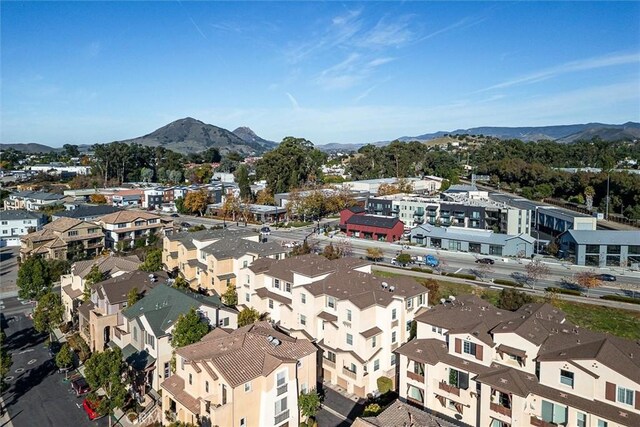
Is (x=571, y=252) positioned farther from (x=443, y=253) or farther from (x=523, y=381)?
(x=523, y=381)

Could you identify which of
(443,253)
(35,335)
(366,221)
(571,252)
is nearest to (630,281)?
(571,252)

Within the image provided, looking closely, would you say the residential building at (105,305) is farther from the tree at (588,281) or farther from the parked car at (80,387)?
the tree at (588,281)

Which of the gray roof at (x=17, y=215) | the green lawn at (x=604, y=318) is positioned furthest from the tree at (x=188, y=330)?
the gray roof at (x=17, y=215)

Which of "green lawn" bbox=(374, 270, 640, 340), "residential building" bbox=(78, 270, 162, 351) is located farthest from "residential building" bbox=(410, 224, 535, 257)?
"residential building" bbox=(78, 270, 162, 351)

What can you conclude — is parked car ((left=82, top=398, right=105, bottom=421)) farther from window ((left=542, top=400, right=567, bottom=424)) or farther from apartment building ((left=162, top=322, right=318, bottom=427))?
window ((left=542, top=400, right=567, bottom=424))

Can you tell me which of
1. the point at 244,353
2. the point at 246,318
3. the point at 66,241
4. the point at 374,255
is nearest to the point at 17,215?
the point at 66,241

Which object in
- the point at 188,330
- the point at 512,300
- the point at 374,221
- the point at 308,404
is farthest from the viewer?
the point at 374,221

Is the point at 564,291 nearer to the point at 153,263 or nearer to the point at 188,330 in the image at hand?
the point at 188,330
